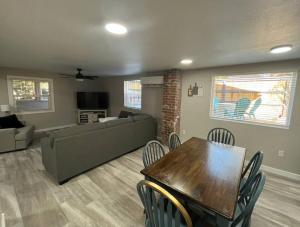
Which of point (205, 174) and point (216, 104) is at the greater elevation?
point (216, 104)

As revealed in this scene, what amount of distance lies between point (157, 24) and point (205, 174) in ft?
5.13

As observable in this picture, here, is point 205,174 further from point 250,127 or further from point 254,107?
point 254,107

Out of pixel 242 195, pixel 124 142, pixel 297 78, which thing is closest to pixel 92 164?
pixel 124 142

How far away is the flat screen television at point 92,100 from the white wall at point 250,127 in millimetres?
3855

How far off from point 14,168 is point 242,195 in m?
3.88

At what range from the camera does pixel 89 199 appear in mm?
2117

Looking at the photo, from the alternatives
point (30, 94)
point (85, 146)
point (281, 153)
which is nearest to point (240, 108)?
point (281, 153)

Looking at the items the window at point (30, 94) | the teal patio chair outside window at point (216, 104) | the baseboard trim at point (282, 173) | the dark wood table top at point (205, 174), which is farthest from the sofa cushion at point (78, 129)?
the window at point (30, 94)

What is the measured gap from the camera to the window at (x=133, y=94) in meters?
5.40

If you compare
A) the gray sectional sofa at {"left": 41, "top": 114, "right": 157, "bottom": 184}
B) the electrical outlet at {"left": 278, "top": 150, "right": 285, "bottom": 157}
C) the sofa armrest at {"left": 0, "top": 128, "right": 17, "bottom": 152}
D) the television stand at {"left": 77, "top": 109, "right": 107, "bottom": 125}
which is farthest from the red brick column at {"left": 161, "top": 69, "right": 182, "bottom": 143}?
the sofa armrest at {"left": 0, "top": 128, "right": 17, "bottom": 152}

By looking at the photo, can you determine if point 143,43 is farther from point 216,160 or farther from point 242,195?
point 242,195

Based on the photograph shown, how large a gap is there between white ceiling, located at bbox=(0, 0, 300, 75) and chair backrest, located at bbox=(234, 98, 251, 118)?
123cm

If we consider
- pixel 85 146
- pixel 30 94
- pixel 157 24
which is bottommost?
pixel 85 146

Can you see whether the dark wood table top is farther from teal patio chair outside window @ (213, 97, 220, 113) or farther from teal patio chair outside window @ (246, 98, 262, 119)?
teal patio chair outside window @ (213, 97, 220, 113)
